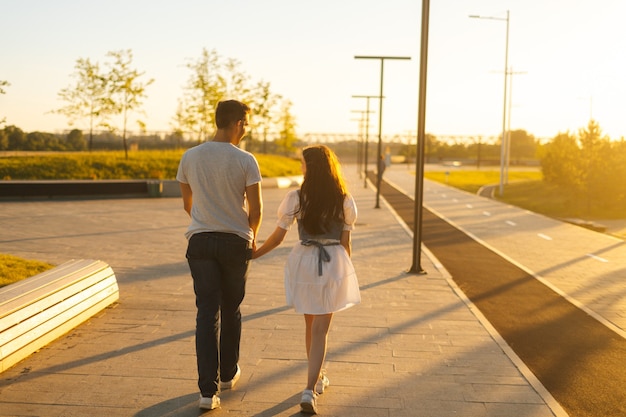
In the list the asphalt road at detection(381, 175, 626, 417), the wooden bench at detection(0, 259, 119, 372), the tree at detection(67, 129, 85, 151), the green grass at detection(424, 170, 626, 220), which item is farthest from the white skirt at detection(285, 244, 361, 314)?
the tree at detection(67, 129, 85, 151)

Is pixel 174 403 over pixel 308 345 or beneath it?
beneath

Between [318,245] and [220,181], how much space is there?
798 millimetres

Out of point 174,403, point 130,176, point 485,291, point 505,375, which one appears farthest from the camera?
point 130,176

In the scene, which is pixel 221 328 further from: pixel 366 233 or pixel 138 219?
pixel 138 219

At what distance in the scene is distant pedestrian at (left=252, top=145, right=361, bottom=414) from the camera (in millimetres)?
5125

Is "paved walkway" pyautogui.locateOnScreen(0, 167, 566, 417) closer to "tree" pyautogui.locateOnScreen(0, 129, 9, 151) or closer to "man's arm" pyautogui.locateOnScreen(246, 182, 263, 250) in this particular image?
"man's arm" pyautogui.locateOnScreen(246, 182, 263, 250)

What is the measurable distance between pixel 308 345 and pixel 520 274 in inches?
292

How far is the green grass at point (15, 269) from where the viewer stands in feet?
25.7

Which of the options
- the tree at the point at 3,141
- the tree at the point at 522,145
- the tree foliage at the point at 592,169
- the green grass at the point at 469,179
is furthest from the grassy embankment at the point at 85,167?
the tree at the point at 522,145

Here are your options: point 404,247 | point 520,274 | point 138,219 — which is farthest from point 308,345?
point 138,219

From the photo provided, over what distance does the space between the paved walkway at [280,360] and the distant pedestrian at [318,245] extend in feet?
2.13

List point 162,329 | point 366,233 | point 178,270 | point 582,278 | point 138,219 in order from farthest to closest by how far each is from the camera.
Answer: point 138,219 → point 366,233 → point 582,278 → point 178,270 → point 162,329

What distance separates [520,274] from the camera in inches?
476

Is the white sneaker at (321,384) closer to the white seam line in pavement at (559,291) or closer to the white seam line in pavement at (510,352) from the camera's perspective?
the white seam line in pavement at (510,352)
